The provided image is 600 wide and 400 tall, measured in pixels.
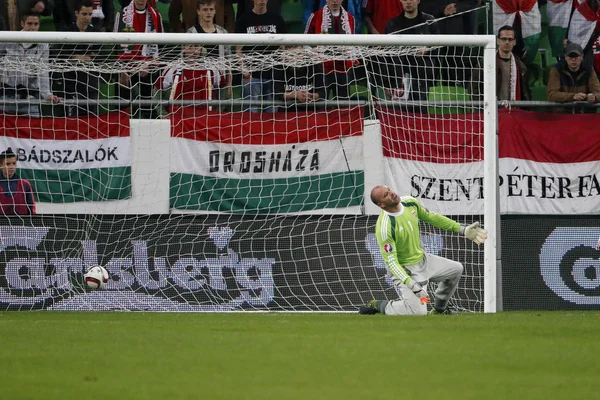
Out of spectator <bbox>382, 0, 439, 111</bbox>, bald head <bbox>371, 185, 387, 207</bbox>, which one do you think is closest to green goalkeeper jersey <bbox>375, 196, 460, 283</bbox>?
bald head <bbox>371, 185, 387, 207</bbox>

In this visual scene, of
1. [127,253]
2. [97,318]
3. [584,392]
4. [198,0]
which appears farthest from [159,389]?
[198,0]

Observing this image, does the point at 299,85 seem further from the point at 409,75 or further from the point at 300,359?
the point at 300,359

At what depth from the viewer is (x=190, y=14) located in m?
15.6

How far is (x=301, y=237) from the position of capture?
14219 mm

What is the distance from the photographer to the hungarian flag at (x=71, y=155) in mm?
13977

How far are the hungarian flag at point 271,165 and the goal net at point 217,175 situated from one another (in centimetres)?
2

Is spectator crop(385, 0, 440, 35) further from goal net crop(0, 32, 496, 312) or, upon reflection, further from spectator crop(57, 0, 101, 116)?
spectator crop(57, 0, 101, 116)

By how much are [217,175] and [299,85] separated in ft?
5.71

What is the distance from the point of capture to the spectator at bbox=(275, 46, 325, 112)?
14.4 m

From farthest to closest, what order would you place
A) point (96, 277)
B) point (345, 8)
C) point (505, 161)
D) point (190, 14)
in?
point (345, 8) → point (190, 14) → point (505, 161) → point (96, 277)

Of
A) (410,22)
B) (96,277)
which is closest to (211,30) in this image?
(410,22)

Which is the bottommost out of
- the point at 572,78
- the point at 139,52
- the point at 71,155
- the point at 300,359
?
the point at 300,359

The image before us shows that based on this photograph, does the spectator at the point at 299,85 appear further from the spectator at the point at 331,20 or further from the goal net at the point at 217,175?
the spectator at the point at 331,20

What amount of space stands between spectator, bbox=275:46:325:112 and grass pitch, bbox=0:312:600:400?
13.6ft
